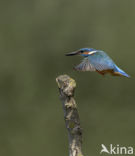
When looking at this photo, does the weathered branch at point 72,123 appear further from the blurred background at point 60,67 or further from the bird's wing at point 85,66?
the blurred background at point 60,67

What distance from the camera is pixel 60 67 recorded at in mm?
4422

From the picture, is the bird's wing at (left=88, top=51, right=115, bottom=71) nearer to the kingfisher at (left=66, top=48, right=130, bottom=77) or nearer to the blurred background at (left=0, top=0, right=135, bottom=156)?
the kingfisher at (left=66, top=48, right=130, bottom=77)

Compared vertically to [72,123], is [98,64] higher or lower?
higher

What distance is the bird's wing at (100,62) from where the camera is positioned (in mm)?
2262

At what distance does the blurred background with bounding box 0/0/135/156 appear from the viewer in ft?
14.3

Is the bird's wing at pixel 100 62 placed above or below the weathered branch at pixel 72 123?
above

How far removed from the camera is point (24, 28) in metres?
4.70

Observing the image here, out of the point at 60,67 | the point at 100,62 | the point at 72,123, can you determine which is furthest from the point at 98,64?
the point at 60,67

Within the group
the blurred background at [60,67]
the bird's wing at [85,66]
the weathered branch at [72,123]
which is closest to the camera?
the weathered branch at [72,123]

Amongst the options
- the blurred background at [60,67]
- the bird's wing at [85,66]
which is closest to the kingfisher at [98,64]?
the bird's wing at [85,66]

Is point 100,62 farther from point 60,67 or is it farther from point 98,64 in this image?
point 60,67

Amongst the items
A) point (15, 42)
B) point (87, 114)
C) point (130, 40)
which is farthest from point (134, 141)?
point (15, 42)

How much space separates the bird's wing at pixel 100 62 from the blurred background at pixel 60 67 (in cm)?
191

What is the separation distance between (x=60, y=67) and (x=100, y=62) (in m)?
2.14
